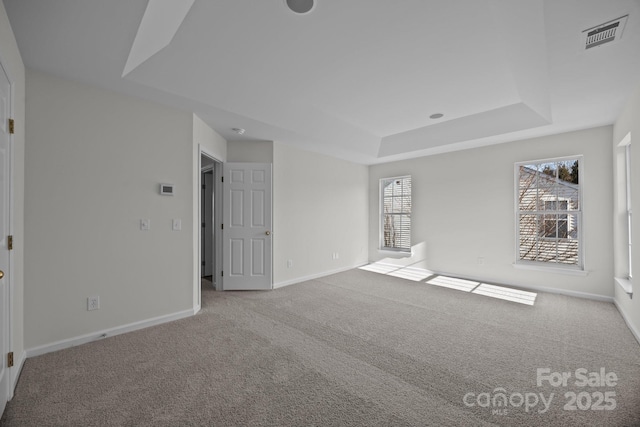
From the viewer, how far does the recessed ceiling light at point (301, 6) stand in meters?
1.94

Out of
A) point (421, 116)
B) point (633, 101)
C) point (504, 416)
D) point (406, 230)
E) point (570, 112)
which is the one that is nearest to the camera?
point (504, 416)

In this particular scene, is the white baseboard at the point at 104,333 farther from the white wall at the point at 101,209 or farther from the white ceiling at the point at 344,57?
the white ceiling at the point at 344,57

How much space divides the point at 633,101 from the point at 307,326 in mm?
4276

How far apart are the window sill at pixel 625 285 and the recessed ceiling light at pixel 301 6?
442 centimetres

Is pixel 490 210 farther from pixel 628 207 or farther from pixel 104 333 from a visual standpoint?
pixel 104 333

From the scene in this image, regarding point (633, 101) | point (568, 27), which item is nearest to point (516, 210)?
point (633, 101)

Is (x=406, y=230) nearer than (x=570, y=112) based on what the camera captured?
No

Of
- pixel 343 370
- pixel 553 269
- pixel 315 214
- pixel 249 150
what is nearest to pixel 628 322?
pixel 553 269

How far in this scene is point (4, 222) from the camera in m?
1.87

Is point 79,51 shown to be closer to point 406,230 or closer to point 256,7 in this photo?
point 256,7

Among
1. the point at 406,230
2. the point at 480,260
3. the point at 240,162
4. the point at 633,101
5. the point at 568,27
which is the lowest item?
the point at 480,260

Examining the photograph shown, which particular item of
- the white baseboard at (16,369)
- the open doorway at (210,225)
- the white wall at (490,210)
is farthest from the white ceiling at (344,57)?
the white baseboard at (16,369)

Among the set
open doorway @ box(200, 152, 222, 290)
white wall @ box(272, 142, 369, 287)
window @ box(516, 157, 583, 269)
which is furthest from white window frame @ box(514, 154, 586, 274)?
open doorway @ box(200, 152, 222, 290)

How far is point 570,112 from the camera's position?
11.4ft
